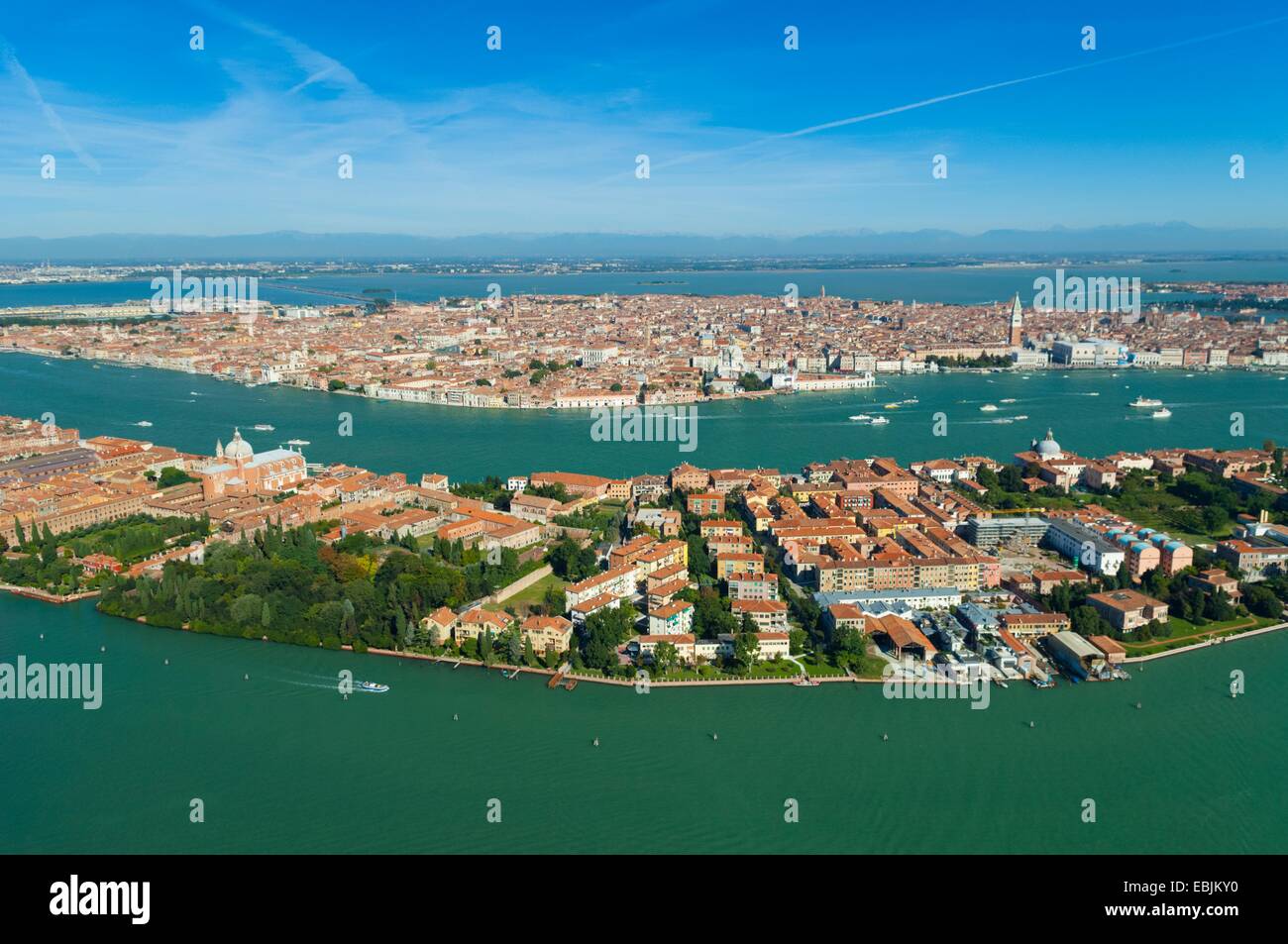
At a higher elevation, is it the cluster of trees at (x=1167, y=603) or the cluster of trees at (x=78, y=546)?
the cluster of trees at (x=78, y=546)

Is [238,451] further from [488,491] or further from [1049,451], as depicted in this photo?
[1049,451]

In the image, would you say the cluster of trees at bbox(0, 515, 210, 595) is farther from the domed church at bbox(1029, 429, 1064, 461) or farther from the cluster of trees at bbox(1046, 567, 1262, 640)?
the domed church at bbox(1029, 429, 1064, 461)

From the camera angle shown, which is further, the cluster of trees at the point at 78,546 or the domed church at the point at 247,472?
the domed church at the point at 247,472

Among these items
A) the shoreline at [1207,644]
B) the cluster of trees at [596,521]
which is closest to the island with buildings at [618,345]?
the cluster of trees at [596,521]

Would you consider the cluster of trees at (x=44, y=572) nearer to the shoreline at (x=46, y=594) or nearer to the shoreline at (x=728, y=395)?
the shoreline at (x=46, y=594)

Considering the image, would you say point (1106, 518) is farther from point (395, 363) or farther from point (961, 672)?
point (395, 363)

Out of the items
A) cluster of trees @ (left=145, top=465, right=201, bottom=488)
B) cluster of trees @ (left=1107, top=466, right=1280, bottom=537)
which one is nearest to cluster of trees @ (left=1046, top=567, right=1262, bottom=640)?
cluster of trees @ (left=1107, top=466, right=1280, bottom=537)

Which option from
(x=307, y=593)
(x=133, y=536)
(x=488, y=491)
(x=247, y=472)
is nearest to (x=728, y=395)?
(x=488, y=491)
